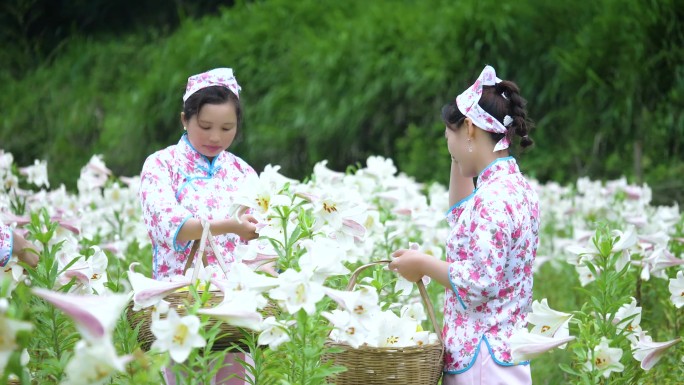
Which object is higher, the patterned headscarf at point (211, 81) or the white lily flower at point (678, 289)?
the patterned headscarf at point (211, 81)

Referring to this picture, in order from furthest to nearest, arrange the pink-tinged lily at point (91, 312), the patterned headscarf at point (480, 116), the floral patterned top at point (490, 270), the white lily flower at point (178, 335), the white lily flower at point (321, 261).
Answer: the patterned headscarf at point (480, 116)
the floral patterned top at point (490, 270)
the white lily flower at point (321, 261)
the white lily flower at point (178, 335)
the pink-tinged lily at point (91, 312)

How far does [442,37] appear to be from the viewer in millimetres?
9688

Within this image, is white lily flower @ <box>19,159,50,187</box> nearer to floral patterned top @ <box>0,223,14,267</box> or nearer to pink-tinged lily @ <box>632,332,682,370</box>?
floral patterned top @ <box>0,223,14,267</box>

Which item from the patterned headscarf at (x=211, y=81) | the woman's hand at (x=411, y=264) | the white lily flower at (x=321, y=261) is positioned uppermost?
the patterned headscarf at (x=211, y=81)

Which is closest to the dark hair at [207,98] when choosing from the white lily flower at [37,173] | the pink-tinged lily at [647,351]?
the pink-tinged lily at [647,351]

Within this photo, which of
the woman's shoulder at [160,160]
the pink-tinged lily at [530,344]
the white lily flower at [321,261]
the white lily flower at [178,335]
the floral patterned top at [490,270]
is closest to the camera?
the white lily flower at [178,335]

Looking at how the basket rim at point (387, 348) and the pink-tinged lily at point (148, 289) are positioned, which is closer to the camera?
the pink-tinged lily at point (148, 289)

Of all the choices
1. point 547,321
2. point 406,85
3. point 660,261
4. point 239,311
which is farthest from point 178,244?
point 406,85

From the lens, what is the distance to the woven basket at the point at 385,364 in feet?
8.58

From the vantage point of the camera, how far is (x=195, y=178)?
335cm

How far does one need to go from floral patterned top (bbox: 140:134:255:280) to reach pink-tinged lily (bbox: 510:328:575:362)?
1060 mm

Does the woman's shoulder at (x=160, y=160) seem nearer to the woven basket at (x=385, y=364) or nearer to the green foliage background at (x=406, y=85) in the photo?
the woven basket at (x=385, y=364)

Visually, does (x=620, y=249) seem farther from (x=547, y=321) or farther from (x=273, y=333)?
(x=273, y=333)

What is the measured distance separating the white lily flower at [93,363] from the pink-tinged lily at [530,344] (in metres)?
1.13
